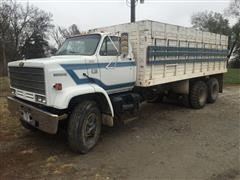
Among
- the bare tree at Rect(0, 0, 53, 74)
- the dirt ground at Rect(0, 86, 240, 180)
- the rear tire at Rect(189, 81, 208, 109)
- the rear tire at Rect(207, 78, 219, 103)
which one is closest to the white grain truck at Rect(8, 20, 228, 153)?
the dirt ground at Rect(0, 86, 240, 180)

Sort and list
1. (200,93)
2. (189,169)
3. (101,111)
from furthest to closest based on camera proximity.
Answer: (200,93) < (101,111) < (189,169)

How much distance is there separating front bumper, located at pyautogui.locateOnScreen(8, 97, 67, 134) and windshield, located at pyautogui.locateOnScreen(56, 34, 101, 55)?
1.55 m

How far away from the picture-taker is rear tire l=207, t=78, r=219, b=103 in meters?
9.62

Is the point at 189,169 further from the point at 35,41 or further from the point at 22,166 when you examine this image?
the point at 35,41

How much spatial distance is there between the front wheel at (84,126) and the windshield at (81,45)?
1.21 meters

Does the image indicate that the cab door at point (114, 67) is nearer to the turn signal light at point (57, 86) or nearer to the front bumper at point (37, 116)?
the turn signal light at point (57, 86)

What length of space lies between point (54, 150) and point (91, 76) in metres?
1.72

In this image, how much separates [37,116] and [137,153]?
2072 millimetres

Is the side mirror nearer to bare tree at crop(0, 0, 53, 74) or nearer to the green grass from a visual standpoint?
the green grass

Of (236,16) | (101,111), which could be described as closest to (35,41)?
(236,16)

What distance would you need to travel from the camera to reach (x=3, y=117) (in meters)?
7.14

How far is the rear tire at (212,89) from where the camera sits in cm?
962

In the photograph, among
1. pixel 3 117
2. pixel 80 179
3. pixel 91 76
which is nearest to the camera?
pixel 80 179

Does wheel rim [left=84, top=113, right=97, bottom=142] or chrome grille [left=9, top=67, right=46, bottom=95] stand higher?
chrome grille [left=9, top=67, right=46, bottom=95]
